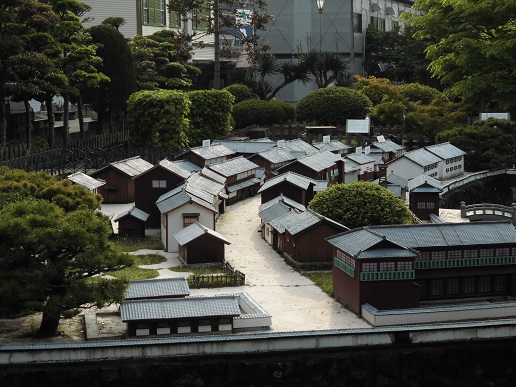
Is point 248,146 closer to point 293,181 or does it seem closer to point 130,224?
point 293,181

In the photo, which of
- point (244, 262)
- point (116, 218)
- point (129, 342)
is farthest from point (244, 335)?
point (116, 218)

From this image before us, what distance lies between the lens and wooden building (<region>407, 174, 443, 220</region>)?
52312mm

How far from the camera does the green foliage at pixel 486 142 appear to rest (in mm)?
69000

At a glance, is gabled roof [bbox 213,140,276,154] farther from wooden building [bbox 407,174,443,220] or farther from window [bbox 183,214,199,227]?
window [bbox 183,214,199,227]

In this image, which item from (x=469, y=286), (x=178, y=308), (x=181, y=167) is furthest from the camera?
(x=181, y=167)

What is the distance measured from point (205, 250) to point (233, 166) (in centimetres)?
1732

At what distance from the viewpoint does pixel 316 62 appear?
96.3 m

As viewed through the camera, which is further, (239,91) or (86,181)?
(239,91)

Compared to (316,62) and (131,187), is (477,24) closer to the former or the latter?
(131,187)

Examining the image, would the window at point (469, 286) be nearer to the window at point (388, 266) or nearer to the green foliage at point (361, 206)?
the window at point (388, 266)

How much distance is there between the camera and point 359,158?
6384 centimetres

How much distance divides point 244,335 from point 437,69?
1387 inches

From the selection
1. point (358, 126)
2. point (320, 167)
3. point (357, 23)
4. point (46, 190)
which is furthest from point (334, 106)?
point (46, 190)

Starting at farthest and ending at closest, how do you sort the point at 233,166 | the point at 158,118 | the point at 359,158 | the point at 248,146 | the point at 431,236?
the point at 248,146 < the point at 158,118 < the point at 359,158 < the point at 233,166 < the point at 431,236
